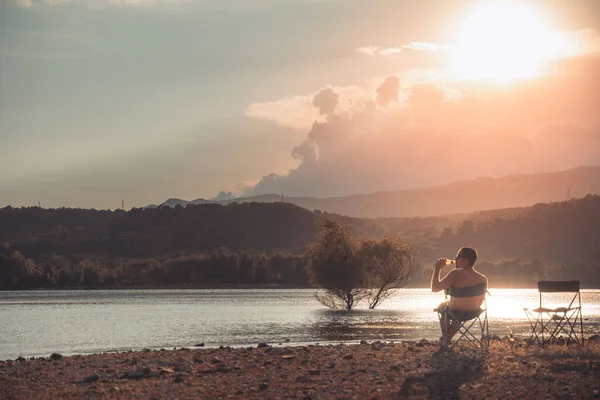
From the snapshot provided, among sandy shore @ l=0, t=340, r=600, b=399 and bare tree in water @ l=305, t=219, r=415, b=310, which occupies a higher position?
bare tree in water @ l=305, t=219, r=415, b=310

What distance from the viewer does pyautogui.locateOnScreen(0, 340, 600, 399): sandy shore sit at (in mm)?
16016

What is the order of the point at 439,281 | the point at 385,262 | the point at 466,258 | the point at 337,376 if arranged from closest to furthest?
1. the point at 337,376
2. the point at 439,281
3. the point at 466,258
4. the point at 385,262

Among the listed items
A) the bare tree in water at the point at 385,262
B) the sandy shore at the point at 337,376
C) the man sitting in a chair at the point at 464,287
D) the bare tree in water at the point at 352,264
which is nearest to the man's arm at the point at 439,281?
the man sitting in a chair at the point at 464,287

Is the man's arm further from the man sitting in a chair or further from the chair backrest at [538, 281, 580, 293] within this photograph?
the chair backrest at [538, 281, 580, 293]

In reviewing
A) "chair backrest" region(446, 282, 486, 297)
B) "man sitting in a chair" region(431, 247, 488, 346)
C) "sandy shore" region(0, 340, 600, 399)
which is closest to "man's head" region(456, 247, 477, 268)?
"man sitting in a chair" region(431, 247, 488, 346)

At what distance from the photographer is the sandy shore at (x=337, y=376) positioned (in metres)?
16.0

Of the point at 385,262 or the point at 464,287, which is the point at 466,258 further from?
the point at 385,262

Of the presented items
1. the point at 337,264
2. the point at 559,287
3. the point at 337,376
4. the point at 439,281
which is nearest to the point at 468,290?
the point at 439,281

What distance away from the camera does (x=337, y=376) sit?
18578 millimetres

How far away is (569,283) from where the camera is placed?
22.2 m

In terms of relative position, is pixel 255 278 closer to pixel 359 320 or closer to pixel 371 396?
pixel 359 320

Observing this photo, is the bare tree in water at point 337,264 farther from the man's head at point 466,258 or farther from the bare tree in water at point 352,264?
the man's head at point 466,258

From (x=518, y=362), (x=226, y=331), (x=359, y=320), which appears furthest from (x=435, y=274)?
(x=359, y=320)

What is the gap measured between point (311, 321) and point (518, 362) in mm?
40048
